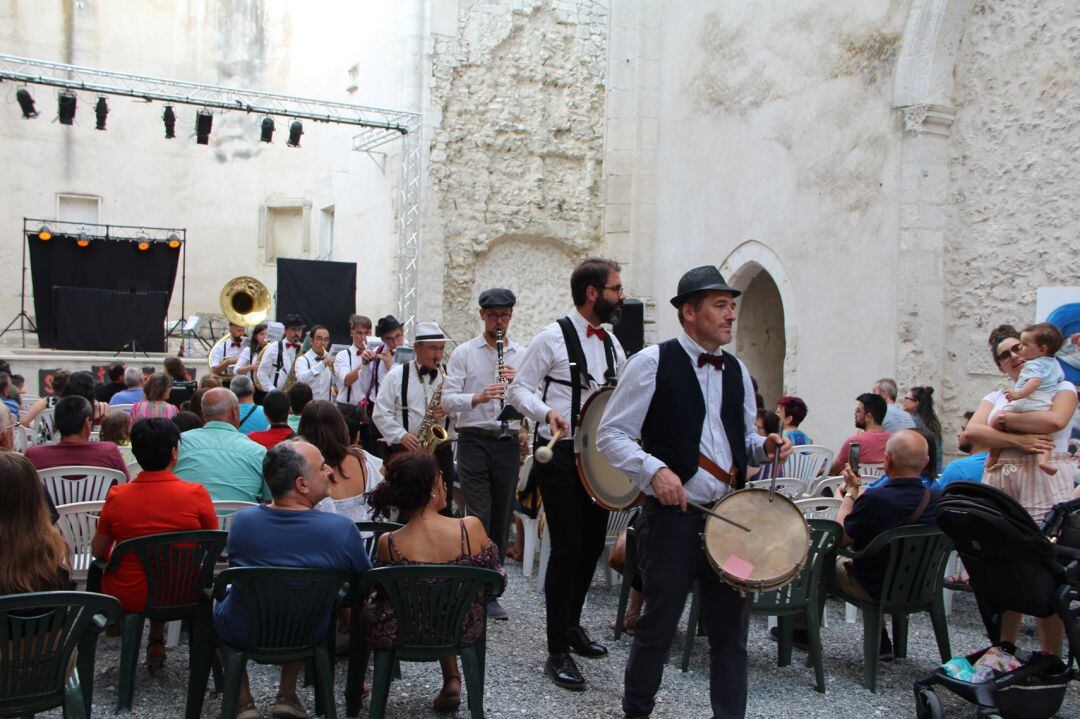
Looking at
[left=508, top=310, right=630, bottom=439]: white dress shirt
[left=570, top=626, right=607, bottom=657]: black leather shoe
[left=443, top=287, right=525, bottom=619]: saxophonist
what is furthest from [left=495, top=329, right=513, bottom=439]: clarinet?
[left=570, top=626, right=607, bottom=657]: black leather shoe

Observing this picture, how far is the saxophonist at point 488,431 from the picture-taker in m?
5.27

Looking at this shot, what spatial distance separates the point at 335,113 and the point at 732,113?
7215 millimetres

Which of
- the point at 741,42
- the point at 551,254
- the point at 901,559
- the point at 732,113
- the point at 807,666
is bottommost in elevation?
the point at 807,666

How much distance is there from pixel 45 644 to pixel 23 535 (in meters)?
0.36

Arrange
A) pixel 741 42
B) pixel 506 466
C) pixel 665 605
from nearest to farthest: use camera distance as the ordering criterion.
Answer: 1. pixel 665 605
2. pixel 506 466
3. pixel 741 42

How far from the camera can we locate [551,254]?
48.4ft

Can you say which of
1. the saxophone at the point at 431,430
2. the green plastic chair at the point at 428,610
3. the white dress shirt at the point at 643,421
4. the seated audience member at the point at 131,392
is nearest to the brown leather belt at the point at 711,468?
the white dress shirt at the point at 643,421

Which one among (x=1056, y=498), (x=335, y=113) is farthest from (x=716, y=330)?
(x=335, y=113)

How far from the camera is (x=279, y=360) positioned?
9.59 m

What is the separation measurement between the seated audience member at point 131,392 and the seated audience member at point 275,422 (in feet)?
7.80

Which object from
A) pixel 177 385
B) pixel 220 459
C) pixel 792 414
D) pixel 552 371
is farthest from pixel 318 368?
pixel 552 371

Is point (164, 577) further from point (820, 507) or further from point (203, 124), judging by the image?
point (203, 124)

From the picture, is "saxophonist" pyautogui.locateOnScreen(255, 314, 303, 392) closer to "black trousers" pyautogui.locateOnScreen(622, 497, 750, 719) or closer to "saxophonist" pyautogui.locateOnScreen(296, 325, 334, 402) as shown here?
"saxophonist" pyautogui.locateOnScreen(296, 325, 334, 402)

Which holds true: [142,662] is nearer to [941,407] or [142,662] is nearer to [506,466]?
[506,466]
